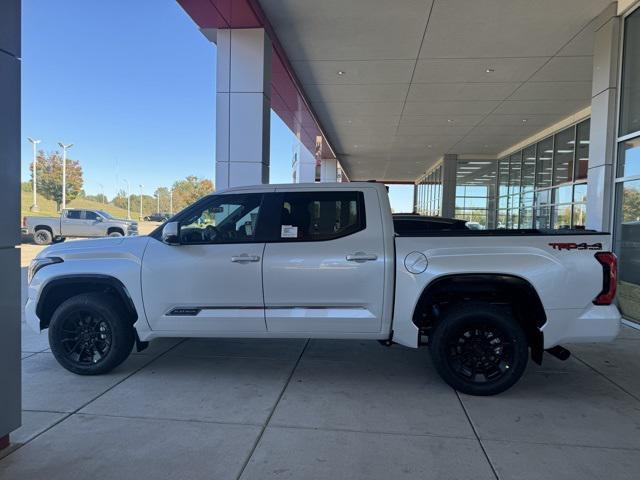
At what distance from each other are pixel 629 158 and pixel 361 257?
602cm

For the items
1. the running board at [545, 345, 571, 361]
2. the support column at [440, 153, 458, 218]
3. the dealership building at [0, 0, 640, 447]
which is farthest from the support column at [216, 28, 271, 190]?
the support column at [440, 153, 458, 218]

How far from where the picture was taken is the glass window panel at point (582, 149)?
14.2m

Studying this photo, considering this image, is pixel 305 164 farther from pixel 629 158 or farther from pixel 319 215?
pixel 319 215

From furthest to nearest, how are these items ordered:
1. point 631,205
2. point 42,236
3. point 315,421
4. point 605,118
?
1. point 42,236
2. point 605,118
3. point 631,205
4. point 315,421

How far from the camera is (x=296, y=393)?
445 centimetres

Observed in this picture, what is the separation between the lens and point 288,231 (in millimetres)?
4695

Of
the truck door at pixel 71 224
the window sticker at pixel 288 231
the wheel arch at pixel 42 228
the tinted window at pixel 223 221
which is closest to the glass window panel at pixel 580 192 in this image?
the window sticker at pixel 288 231

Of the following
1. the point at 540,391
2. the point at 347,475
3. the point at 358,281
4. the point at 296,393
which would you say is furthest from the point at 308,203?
the point at 540,391

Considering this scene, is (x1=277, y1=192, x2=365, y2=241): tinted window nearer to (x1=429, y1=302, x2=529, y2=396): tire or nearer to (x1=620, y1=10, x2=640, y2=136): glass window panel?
(x1=429, y1=302, x2=529, y2=396): tire

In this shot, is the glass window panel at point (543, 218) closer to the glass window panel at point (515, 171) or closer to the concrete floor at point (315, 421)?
the glass window panel at point (515, 171)

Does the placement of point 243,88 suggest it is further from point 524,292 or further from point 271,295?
point 524,292

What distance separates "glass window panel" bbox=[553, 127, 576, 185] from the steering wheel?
13.8 meters

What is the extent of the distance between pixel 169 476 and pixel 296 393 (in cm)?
160

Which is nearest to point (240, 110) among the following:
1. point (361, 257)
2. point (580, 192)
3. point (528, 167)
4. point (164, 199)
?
point (361, 257)
